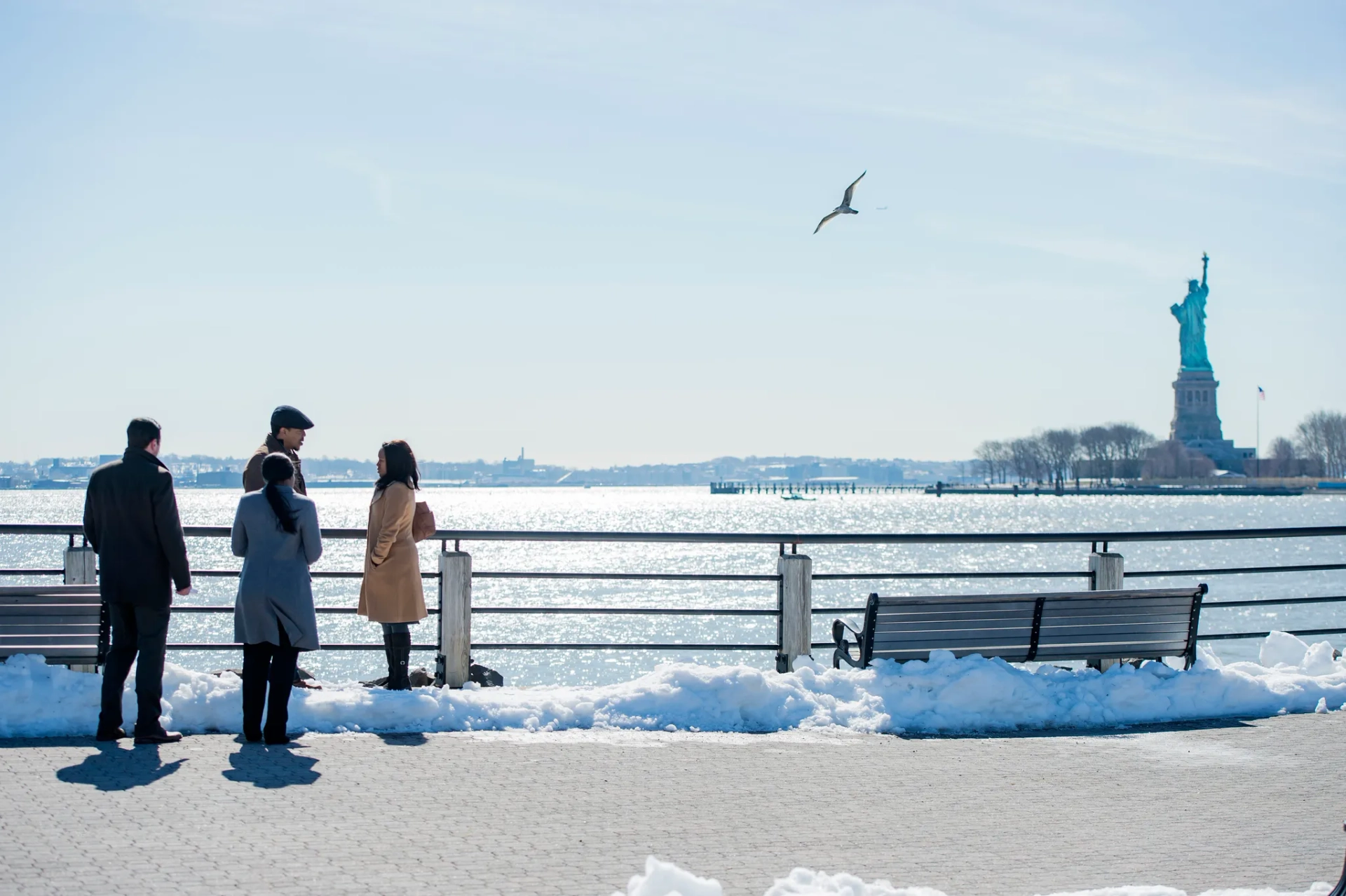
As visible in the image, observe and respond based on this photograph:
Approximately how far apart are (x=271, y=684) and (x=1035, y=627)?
547 cm

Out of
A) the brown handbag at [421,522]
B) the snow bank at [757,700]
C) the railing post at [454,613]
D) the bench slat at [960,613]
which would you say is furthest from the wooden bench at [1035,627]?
the brown handbag at [421,522]

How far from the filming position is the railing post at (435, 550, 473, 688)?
934cm

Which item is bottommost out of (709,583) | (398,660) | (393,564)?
(709,583)

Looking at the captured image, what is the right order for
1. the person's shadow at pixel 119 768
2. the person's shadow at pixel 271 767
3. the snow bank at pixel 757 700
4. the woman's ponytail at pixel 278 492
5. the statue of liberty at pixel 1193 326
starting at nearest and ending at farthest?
the person's shadow at pixel 119 768 < the person's shadow at pixel 271 767 < the woman's ponytail at pixel 278 492 < the snow bank at pixel 757 700 < the statue of liberty at pixel 1193 326

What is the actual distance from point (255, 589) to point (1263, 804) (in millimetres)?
5913

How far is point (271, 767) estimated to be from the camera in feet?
23.2

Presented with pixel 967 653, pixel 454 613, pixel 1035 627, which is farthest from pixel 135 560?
pixel 1035 627

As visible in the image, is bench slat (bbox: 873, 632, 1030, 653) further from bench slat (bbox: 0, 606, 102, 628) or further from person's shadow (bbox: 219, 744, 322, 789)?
bench slat (bbox: 0, 606, 102, 628)

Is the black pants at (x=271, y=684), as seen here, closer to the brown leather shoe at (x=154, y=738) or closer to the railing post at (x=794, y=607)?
the brown leather shoe at (x=154, y=738)

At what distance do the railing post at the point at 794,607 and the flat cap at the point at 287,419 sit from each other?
12.1 ft

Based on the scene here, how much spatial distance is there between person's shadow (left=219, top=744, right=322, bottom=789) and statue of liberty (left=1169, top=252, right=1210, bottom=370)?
170 metres

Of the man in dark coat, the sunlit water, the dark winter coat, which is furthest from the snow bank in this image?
the sunlit water

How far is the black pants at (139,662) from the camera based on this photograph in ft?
25.2

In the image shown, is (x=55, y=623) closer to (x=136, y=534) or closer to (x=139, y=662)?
(x=139, y=662)
